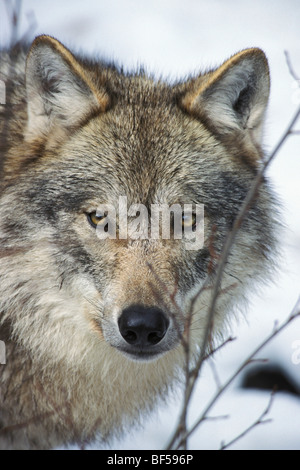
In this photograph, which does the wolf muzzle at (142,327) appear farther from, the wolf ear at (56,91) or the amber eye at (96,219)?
the wolf ear at (56,91)

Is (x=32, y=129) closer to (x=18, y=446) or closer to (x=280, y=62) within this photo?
(x=18, y=446)

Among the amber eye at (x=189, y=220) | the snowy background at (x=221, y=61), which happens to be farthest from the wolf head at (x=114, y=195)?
the snowy background at (x=221, y=61)

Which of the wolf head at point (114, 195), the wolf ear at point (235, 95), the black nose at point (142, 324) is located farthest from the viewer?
the wolf ear at point (235, 95)

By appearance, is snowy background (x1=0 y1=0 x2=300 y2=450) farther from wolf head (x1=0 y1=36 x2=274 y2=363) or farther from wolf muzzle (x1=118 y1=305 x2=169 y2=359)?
wolf muzzle (x1=118 y1=305 x2=169 y2=359)

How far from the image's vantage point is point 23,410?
3629 millimetres

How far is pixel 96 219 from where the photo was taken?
339 cm

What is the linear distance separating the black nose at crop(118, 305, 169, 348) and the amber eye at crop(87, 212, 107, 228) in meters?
0.58

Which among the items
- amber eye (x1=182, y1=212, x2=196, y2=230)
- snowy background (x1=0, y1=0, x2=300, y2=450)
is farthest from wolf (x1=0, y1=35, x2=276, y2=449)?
snowy background (x1=0, y1=0, x2=300, y2=450)

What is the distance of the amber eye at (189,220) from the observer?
3.42 m

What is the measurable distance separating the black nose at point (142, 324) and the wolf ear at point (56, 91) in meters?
1.32

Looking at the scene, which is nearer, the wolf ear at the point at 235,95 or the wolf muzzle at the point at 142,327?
the wolf muzzle at the point at 142,327

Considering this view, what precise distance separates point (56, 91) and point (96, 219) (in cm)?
84

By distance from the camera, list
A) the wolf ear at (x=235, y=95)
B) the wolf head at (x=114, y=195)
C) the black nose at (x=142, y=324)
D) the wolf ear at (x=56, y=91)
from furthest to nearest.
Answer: the wolf ear at (x=235, y=95) < the wolf ear at (x=56, y=91) < the wolf head at (x=114, y=195) < the black nose at (x=142, y=324)

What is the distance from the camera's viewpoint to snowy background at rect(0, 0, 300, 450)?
4.64 m
